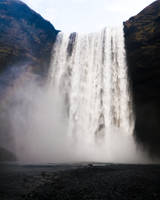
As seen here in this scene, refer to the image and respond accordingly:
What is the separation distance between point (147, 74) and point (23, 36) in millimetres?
24200

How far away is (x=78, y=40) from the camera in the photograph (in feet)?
133

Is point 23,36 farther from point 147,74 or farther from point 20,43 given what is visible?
point 147,74

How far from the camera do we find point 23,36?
37281 mm

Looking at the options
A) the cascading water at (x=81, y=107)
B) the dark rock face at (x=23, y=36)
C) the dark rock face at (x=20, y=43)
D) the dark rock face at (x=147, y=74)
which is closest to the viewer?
the dark rock face at (x=147, y=74)

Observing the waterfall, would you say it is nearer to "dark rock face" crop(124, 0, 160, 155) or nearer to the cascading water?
the cascading water

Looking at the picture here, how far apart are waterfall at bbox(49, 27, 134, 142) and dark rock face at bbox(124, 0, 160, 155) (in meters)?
1.55

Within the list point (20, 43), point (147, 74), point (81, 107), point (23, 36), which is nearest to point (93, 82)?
point (81, 107)

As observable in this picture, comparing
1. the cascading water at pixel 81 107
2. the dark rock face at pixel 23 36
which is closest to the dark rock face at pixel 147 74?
the cascading water at pixel 81 107

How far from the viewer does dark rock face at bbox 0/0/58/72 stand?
3410 cm

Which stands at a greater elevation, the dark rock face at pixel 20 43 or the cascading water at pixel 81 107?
the dark rock face at pixel 20 43

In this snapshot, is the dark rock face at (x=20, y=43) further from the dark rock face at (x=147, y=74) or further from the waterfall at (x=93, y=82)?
the dark rock face at (x=147, y=74)

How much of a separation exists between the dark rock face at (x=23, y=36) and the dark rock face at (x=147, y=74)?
58.1ft

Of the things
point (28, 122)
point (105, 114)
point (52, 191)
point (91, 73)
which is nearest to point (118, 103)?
point (105, 114)

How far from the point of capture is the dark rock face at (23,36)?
34.1 meters
